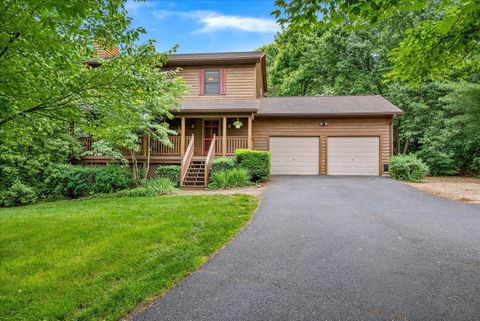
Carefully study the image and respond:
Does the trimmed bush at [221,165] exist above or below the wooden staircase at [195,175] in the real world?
above

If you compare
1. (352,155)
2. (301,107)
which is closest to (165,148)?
(301,107)

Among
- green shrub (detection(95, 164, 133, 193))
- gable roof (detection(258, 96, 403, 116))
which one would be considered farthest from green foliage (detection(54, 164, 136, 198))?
gable roof (detection(258, 96, 403, 116))

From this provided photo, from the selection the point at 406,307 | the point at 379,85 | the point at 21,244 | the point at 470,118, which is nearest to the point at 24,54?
the point at 21,244

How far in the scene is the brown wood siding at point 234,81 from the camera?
14.5 m

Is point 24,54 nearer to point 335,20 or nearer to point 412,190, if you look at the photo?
point 335,20

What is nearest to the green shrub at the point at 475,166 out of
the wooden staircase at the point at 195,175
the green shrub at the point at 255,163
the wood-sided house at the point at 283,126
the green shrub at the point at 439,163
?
the green shrub at the point at 439,163

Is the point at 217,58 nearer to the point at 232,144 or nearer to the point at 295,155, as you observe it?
the point at 232,144

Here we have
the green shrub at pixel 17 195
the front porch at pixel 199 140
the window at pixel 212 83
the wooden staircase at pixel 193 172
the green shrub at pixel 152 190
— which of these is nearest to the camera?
the green shrub at pixel 152 190

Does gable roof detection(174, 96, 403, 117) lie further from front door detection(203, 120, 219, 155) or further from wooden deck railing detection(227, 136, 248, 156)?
wooden deck railing detection(227, 136, 248, 156)

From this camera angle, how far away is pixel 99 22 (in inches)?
164

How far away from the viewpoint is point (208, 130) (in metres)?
14.9

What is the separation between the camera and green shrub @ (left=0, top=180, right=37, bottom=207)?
9797 millimetres

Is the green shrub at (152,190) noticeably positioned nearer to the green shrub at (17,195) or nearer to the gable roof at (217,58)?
the green shrub at (17,195)

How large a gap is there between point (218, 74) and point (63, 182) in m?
8.80
